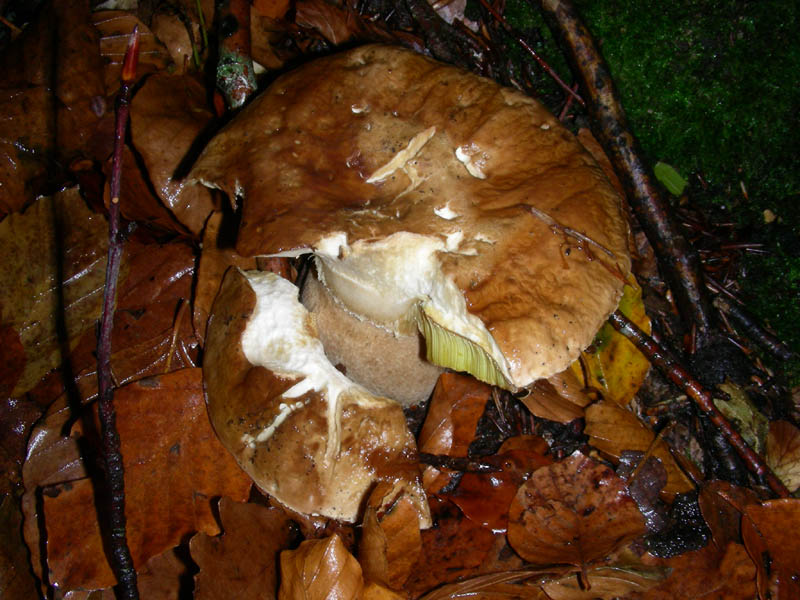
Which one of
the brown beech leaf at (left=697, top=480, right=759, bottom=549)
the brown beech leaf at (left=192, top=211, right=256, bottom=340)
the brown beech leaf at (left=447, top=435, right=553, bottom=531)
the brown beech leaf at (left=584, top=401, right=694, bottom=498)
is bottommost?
the brown beech leaf at (left=697, top=480, right=759, bottom=549)

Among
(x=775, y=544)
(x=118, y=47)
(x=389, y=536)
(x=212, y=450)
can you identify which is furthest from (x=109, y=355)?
(x=775, y=544)

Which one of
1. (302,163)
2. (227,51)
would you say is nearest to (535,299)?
(302,163)

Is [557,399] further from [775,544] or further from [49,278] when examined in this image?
[49,278]

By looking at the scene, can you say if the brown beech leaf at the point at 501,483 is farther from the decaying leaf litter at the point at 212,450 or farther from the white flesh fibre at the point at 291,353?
the white flesh fibre at the point at 291,353

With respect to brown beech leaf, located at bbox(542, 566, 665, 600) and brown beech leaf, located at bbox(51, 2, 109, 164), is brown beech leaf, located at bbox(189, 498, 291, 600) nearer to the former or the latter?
brown beech leaf, located at bbox(542, 566, 665, 600)

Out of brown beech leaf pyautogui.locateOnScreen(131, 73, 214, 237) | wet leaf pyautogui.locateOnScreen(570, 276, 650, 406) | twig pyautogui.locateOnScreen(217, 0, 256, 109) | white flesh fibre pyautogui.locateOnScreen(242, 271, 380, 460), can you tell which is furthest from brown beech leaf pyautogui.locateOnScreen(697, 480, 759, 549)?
twig pyautogui.locateOnScreen(217, 0, 256, 109)

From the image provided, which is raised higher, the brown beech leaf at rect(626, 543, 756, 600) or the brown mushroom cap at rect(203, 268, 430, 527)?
the brown mushroom cap at rect(203, 268, 430, 527)

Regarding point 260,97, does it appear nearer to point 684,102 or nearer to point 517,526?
point 517,526
